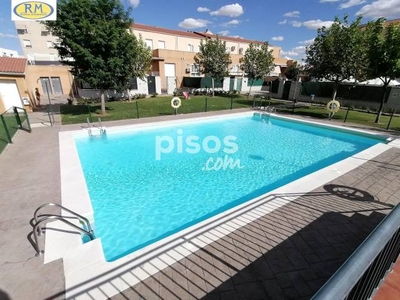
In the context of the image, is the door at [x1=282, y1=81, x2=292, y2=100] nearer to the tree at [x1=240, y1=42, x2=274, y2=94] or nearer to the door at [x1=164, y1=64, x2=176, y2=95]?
the tree at [x1=240, y1=42, x2=274, y2=94]

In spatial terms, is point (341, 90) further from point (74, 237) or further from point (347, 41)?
point (74, 237)

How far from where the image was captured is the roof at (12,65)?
16759 mm

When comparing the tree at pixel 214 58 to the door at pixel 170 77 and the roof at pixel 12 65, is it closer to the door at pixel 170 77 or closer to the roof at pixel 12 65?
the door at pixel 170 77

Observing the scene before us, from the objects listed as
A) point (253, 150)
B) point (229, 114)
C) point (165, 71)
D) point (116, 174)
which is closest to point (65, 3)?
point (116, 174)

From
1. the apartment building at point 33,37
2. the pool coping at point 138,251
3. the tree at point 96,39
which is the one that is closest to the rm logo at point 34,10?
the tree at point 96,39

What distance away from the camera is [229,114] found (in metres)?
17.5

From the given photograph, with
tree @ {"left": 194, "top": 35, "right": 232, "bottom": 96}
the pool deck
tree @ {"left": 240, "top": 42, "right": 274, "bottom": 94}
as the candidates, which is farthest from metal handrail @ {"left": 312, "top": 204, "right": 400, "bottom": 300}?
tree @ {"left": 194, "top": 35, "right": 232, "bottom": 96}

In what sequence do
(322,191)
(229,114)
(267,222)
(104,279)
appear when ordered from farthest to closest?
1. (229,114)
2. (322,191)
3. (267,222)
4. (104,279)

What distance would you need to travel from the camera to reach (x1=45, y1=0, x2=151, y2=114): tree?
1295 cm

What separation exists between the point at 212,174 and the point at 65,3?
1378cm

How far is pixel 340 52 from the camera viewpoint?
52.9ft

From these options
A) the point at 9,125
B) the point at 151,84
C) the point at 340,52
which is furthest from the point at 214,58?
the point at 9,125

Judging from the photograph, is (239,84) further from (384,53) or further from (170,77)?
(384,53)

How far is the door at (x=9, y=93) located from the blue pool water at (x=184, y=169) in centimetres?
1084
